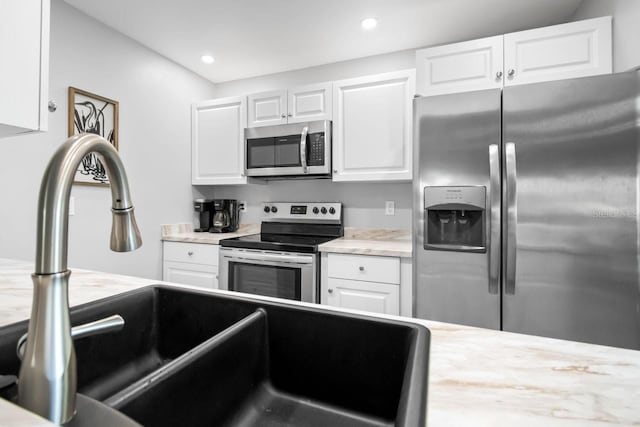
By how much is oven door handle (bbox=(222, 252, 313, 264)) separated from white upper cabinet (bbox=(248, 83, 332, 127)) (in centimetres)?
118

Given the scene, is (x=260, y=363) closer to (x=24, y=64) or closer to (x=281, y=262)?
(x=24, y=64)

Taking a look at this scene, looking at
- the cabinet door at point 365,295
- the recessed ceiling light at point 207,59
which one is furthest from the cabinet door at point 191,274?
the recessed ceiling light at point 207,59

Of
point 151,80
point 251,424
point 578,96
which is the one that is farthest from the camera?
point 151,80

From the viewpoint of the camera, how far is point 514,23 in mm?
2268

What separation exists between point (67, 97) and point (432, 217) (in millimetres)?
2480

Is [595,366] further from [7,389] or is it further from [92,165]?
[92,165]

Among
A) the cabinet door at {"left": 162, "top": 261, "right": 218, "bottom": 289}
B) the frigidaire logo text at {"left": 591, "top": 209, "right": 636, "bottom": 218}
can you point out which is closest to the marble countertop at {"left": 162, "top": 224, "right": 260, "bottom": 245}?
the cabinet door at {"left": 162, "top": 261, "right": 218, "bottom": 289}

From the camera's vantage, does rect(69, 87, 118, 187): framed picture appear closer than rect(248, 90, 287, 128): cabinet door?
Yes

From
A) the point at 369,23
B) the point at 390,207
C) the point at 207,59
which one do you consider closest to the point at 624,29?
the point at 369,23

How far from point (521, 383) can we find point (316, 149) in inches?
88.9

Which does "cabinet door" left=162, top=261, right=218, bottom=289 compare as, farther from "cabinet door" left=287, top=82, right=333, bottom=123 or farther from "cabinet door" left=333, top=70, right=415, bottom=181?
"cabinet door" left=287, top=82, right=333, bottom=123

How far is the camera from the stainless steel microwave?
2570 mm

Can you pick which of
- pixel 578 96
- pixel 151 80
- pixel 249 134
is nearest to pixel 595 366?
pixel 578 96

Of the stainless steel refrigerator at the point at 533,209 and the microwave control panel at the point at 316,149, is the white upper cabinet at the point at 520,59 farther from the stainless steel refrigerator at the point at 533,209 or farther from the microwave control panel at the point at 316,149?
the microwave control panel at the point at 316,149
